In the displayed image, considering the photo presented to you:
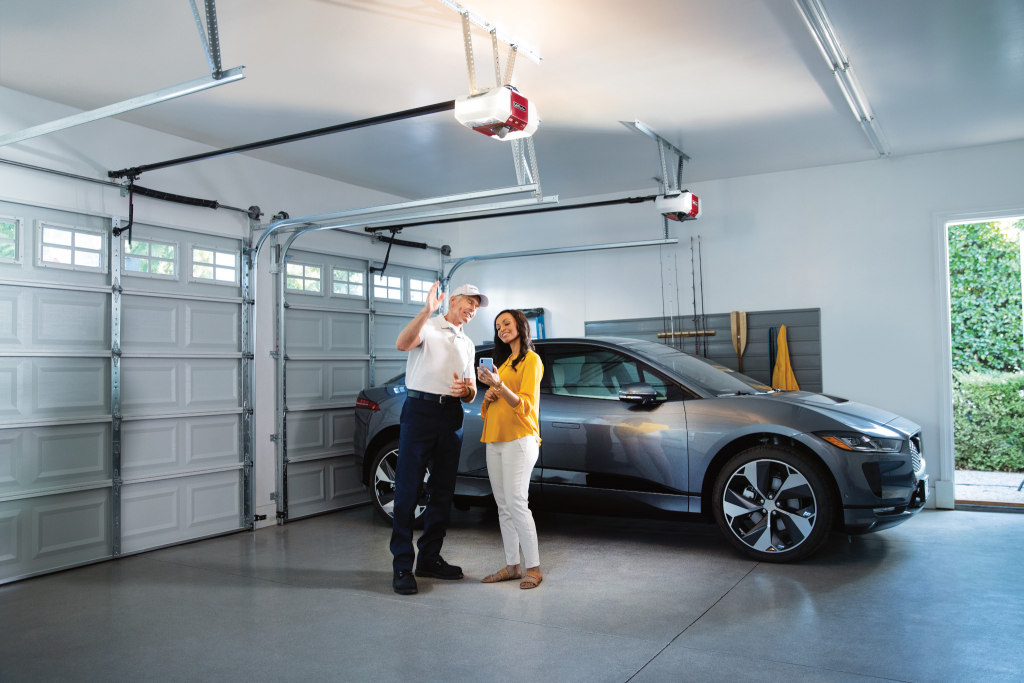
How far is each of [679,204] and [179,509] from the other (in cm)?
466

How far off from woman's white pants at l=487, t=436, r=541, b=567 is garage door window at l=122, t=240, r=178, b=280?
120 inches

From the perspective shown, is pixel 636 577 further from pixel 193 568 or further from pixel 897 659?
pixel 193 568

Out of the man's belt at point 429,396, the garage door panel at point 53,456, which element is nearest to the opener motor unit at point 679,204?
the man's belt at point 429,396

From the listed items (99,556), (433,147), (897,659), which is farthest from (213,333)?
(897,659)

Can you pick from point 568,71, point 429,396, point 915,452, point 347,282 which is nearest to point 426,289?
point 347,282

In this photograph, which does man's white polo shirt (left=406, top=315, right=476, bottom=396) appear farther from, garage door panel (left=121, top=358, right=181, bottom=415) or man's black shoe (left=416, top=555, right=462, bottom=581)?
garage door panel (left=121, top=358, right=181, bottom=415)

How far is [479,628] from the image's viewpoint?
3.49 metres

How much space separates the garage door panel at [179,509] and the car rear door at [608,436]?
8.79ft

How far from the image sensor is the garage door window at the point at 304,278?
661 centimetres

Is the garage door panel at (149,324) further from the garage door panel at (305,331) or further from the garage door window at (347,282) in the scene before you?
the garage door window at (347,282)

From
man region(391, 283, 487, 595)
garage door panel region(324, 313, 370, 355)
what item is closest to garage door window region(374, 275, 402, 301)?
garage door panel region(324, 313, 370, 355)

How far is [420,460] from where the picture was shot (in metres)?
4.19

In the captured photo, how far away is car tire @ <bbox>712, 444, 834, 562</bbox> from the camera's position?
438 centimetres

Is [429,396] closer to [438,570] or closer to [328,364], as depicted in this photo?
[438,570]
